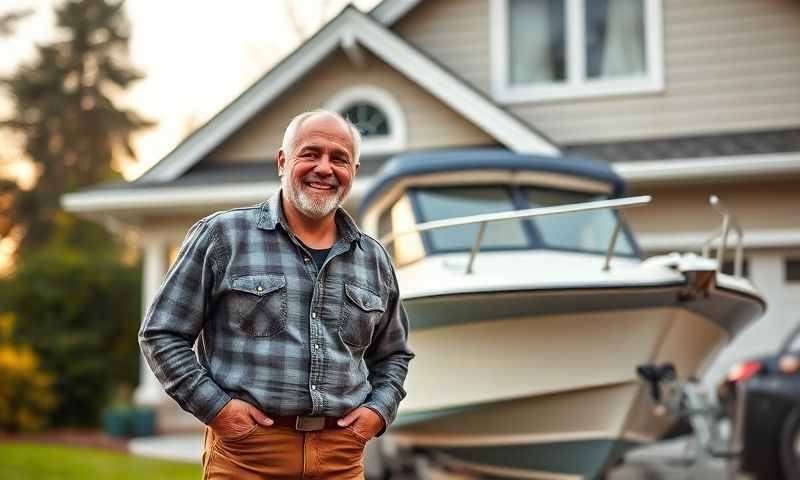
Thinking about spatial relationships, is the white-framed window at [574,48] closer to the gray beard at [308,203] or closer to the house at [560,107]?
the house at [560,107]

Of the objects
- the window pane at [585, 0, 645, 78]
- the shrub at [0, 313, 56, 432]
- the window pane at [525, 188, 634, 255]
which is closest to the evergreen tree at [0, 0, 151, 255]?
the shrub at [0, 313, 56, 432]

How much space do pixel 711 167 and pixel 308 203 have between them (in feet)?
24.5

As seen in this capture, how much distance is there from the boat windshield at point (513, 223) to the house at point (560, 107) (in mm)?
2746

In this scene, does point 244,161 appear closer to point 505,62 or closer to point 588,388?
point 505,62

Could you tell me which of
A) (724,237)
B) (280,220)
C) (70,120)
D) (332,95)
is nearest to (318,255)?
(280,220)

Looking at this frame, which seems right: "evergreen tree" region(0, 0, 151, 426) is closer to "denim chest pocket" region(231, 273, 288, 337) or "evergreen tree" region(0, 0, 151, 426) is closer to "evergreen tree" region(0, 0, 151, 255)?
"evergreen tree" region(0, 0, 151, 255)

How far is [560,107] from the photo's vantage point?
11070mm

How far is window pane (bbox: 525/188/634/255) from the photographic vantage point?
671 centimetres

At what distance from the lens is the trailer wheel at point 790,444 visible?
5.90m

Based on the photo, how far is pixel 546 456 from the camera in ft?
19.6

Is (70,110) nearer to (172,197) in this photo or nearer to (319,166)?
(172,197)

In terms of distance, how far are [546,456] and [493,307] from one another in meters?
1.12

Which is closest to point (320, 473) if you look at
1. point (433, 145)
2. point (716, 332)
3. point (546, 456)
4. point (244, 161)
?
point (546, 456)

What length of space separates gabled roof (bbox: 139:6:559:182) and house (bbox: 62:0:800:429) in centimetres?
2
